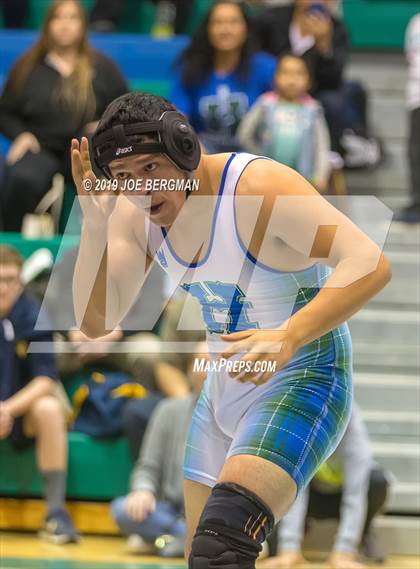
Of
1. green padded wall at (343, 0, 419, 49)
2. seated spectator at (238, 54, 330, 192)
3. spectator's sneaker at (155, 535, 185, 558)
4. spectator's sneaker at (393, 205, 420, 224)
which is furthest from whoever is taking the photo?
green padded wall at (343, 0, 419, 49)

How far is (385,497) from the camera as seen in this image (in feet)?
17.3

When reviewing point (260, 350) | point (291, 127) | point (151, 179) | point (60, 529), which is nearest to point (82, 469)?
point (60, 529)

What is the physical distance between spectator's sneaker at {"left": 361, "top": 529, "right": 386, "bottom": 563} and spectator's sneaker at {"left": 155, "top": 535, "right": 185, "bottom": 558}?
0.73 m

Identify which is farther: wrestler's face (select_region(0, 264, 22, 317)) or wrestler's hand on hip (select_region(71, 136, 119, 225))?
wrestler's face (select_region(0, 264, 22, 317))

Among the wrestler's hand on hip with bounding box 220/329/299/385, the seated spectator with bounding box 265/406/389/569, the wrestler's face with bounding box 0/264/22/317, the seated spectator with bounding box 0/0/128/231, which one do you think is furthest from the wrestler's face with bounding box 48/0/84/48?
the wrestler's hand on hip with bounding box 220/329/299/385

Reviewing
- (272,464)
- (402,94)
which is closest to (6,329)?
(272,464)

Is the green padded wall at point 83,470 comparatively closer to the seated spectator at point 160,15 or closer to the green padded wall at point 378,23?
the seated spectator at point 160,15

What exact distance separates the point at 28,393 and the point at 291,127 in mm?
1880

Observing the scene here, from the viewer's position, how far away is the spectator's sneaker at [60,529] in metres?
5.40

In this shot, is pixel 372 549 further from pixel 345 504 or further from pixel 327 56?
pixel 327 56

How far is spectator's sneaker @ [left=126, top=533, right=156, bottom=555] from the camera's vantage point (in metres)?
5.36

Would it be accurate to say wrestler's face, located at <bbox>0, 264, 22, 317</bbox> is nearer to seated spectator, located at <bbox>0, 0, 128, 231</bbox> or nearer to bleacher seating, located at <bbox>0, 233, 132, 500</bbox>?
bleacher seating, located at <bbox>0, 233, 132, 500</bbox>

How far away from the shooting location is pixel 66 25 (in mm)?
6715

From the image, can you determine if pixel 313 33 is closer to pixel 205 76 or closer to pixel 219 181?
pixel 205 76
